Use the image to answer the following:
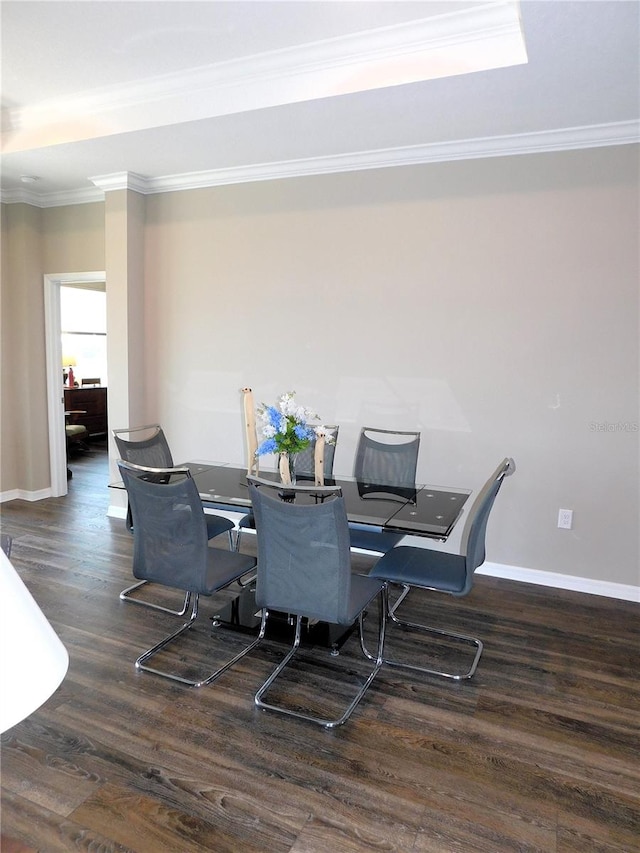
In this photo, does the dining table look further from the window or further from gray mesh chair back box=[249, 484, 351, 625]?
the window

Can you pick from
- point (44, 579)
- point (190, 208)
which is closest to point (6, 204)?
point (190, 208)

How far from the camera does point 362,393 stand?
13.9 ft

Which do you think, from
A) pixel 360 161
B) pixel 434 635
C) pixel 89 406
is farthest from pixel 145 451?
pixel 89 406

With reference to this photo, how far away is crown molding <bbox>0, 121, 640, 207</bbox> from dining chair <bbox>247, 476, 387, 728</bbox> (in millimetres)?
2622

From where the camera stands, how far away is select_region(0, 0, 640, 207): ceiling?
2705mm

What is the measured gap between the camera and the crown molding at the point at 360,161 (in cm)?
344

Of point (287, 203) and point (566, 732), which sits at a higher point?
point (287, 203)

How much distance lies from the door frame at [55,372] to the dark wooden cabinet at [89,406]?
2.78 m

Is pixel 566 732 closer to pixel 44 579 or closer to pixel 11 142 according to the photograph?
pixel 44 579

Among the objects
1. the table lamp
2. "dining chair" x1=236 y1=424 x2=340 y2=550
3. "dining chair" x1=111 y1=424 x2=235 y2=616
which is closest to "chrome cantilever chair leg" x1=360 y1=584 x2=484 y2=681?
"dining chair" x1=236 y1=424 x2=340 y2=550

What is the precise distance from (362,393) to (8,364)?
350cm

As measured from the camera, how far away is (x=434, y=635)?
10.2 feet

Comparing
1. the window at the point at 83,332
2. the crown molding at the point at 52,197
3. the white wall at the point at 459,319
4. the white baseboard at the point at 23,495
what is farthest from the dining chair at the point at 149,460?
the window at the point at 83,332

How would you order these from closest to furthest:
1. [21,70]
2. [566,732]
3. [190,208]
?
[566,732] < [21,70] < [190,208]
